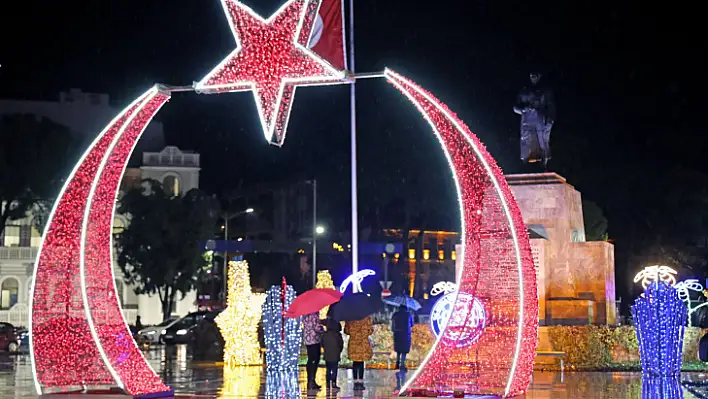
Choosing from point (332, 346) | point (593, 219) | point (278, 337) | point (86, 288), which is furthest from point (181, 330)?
point (86, 288)

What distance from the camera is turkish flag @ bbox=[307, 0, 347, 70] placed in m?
22.0

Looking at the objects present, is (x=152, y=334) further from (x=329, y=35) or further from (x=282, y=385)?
(x=282, y=385)

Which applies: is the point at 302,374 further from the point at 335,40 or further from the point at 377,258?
the point at 377,258

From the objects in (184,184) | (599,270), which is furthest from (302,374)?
(184,184)

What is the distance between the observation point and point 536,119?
78.6ft

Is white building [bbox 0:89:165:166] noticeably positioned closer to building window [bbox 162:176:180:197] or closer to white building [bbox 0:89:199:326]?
white building [bbox 0:89:199:326]

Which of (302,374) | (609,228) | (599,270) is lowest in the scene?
(302,374)

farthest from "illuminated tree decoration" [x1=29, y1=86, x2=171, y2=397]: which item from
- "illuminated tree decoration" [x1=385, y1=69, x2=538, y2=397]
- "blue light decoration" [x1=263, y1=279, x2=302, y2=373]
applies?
"blue light decoration" [x1=263, y1=279, x2=302, y2=373]

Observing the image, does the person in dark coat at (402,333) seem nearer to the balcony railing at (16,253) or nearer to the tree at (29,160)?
the tree at (29,160)

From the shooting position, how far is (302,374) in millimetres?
22047

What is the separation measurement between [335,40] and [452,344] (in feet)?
34.2

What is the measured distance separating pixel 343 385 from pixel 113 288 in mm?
5617

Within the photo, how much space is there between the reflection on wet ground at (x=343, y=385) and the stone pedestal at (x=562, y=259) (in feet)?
6.05

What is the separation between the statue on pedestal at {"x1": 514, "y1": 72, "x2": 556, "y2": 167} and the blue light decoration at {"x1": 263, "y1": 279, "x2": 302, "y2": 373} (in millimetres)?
6442
